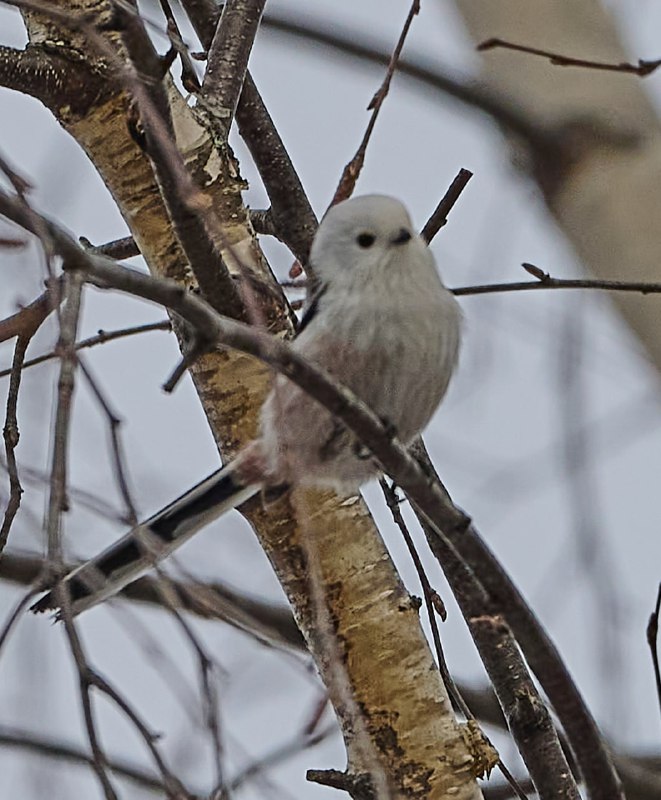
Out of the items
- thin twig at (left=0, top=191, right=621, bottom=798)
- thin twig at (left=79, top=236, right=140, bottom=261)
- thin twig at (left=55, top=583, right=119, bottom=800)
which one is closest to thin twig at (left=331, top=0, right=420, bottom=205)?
thin twig at (left=79, top=236, right=140, bottom=261)

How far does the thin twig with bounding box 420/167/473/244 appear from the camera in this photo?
1.66 m

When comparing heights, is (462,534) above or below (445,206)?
below

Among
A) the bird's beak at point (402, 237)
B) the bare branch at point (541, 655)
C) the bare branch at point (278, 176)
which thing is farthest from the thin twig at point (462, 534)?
the bare branch at point (278, 176)

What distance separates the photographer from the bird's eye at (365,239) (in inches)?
62.4

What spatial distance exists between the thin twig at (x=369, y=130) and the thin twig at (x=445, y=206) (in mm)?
117

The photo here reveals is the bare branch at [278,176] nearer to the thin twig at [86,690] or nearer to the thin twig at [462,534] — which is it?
the thin twig at [462,534]

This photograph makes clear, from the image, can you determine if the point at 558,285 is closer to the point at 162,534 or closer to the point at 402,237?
the point at 402,237

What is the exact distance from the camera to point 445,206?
169 centimetres

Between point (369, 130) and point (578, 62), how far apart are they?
290mm

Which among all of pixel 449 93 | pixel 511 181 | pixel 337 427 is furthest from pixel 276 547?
pixel 449 93

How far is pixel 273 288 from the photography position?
5.17ft

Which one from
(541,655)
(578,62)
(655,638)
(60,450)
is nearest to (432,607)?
(655,638)

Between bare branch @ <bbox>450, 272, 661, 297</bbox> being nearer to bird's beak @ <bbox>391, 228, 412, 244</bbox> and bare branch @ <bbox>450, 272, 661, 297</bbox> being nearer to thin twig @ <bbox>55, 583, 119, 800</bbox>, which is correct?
bird's beak @ <bbox>391, 228, 412, 244</bbox>

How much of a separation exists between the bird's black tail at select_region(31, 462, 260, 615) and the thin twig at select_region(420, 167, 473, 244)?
0.45m
